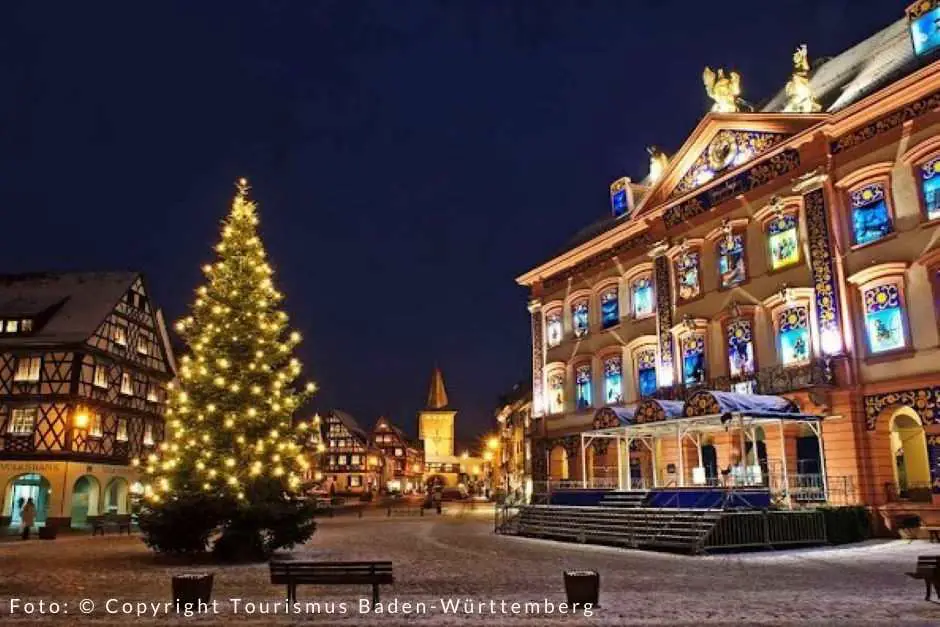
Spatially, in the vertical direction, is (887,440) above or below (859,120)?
below

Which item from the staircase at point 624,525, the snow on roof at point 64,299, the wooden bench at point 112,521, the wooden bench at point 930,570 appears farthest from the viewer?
the snow on roof at point 64,299

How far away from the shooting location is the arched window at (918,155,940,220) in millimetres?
22641

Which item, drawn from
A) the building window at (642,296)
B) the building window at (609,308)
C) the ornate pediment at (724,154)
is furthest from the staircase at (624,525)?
the ornate pediment at (724,154)

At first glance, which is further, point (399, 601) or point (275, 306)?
point (275, 306)

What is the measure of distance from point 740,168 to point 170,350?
37.5 m

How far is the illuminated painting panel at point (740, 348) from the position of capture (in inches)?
1110

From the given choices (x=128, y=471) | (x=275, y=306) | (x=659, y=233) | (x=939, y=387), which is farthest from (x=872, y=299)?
(x=128, y=471)

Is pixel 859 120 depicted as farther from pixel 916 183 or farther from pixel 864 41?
pixel 864 41

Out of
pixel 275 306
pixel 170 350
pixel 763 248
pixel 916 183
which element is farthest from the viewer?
pixel 170 350

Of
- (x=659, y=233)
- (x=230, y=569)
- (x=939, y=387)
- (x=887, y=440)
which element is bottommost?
(x=230, y=569)

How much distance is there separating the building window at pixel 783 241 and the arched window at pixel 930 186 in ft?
14.7

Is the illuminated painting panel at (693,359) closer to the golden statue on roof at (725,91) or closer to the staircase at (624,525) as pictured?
the staircase at (624,525)

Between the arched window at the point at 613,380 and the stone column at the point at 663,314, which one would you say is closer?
the stone column at the point at 663,314

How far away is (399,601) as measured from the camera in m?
12.4
